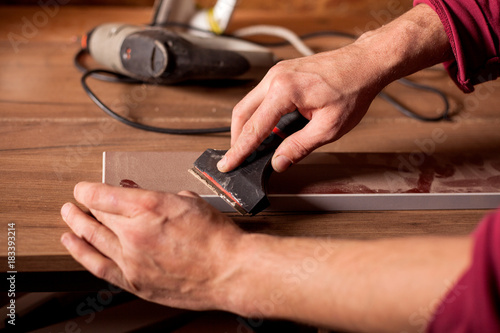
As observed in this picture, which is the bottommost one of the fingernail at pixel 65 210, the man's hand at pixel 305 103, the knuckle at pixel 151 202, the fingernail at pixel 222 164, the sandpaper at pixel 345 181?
the sandpaper at pixel 345 181

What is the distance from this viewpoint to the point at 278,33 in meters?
1.06

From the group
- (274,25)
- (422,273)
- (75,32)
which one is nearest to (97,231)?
(422,273)

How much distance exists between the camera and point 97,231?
54 centimetres

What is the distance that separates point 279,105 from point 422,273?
281 millimetres

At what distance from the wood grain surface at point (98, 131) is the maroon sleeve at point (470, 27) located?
14 cm

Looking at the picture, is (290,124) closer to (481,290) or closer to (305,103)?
(305,103)

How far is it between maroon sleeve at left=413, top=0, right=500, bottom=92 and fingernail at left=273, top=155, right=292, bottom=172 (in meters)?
0.30

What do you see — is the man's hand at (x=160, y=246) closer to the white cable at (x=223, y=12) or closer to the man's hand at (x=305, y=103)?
the man's hand at (x=305, y=103)

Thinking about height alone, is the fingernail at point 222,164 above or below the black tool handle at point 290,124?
below

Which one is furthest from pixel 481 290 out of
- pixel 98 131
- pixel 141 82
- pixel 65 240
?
pixel 141 82

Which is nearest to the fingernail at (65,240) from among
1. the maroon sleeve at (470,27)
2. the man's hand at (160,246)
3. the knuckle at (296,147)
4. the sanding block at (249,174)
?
the man's hand at (160,246)

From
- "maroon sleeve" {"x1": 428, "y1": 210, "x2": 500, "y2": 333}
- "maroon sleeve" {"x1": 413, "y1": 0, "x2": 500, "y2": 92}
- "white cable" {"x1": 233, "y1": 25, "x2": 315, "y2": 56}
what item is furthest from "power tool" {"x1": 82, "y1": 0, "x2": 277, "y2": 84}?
"maroon sleeve" {"x1": 428, "y1": 210, "x2": 500, "y2": 333}

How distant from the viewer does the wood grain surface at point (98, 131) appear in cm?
59

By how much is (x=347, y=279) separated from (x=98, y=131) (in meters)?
0.46
